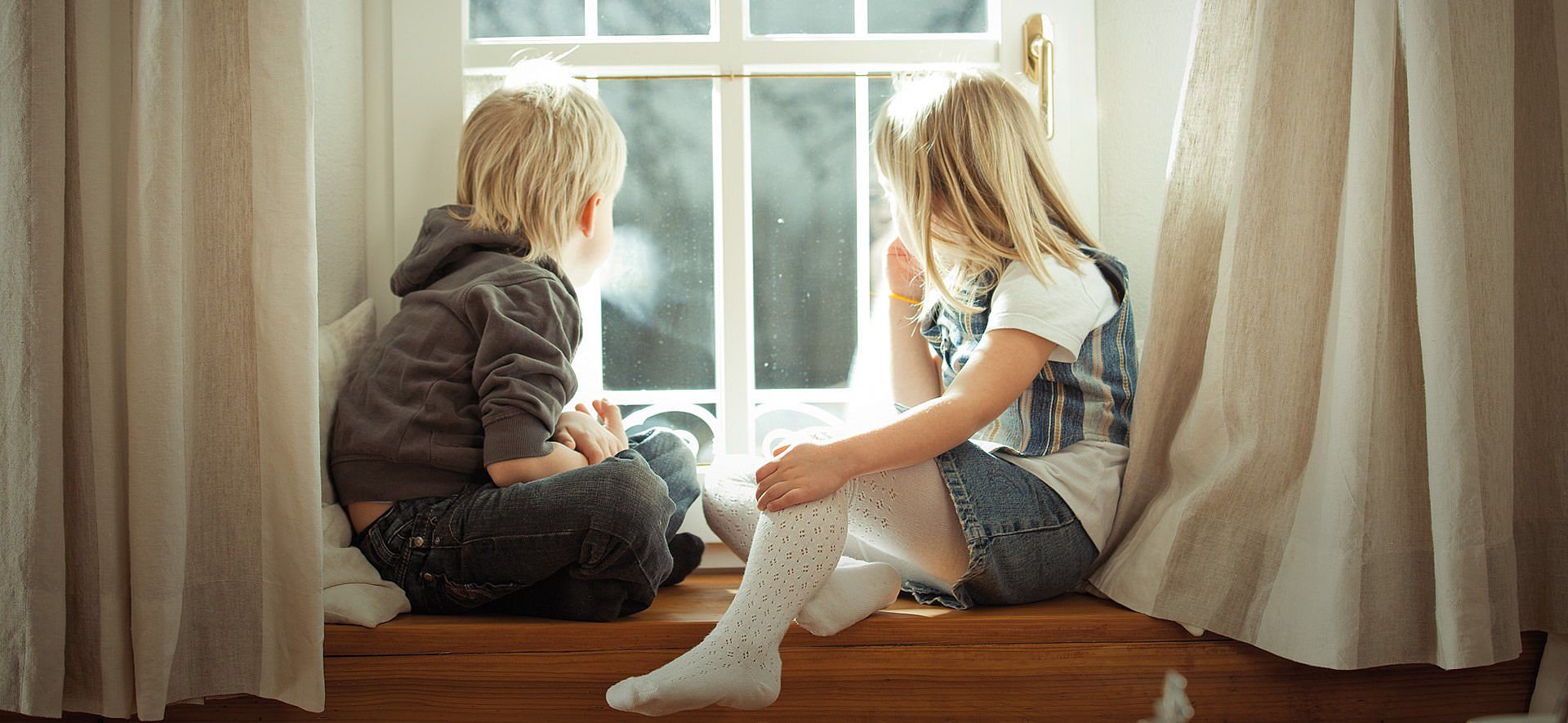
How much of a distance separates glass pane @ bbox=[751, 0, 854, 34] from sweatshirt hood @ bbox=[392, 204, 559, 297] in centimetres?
48

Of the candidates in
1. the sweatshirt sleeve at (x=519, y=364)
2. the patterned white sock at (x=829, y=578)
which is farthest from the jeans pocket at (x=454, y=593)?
the patterned white sock at (x=829, y=578)

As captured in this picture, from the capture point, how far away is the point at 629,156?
1.36 m

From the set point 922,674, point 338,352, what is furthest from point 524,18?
point 922,674

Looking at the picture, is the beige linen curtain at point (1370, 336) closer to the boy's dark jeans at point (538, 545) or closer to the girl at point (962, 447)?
the girl at point (962, 447)

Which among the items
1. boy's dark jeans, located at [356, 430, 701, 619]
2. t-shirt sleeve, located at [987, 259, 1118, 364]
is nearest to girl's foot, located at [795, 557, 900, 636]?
boy's dark jeans, located at [356, 430, 701, 619]

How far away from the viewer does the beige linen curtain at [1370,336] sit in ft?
2.77

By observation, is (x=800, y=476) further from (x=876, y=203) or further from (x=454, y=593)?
(x=876, y=203)

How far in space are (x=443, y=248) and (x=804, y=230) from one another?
1.65 ft

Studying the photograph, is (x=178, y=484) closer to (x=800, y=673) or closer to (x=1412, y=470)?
(x=800, y=673)

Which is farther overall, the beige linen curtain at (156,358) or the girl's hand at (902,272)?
the girl's hand at (902,272)

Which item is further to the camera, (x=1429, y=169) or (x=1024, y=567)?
(x=1024, y=567)

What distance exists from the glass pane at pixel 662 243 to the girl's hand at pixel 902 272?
0.28m

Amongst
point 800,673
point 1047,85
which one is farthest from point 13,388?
point 1047,85

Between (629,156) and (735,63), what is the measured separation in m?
0.20
